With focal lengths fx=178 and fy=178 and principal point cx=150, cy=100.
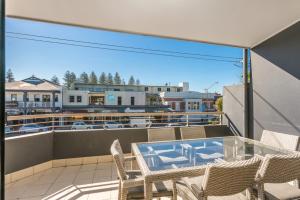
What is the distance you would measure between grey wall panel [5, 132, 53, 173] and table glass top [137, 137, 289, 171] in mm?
2036

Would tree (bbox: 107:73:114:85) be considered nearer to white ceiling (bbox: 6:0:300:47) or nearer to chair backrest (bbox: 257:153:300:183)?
white ceiling (bbox: 6:0:300:47)

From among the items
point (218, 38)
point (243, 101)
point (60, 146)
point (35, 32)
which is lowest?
point (60, 146)

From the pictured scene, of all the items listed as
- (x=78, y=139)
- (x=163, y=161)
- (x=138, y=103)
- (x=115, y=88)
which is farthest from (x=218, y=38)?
(x=115, y=88)

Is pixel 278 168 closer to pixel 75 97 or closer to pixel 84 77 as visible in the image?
pixel 75 97

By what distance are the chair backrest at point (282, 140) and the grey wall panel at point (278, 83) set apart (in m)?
1.20

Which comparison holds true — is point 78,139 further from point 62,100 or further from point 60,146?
point 62,100

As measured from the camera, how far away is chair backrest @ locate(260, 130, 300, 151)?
7.29ft

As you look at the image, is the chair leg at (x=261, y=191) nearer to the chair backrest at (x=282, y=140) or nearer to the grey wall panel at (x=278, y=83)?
the chair backrest at (x=282, y=140)

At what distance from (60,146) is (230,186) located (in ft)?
10.5

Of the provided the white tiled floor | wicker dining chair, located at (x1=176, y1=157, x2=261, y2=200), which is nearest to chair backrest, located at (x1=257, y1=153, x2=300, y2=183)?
wicker dining chair, located at (x1=176, y1=157, x2=261, y2=200)

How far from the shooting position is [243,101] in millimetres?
4559

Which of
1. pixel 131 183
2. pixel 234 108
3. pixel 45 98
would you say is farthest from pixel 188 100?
pixel 131 183

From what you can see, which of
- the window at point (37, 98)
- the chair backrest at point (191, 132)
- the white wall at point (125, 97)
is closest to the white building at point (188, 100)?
the white wall at point (125, 97)

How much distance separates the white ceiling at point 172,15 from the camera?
8.63ft
